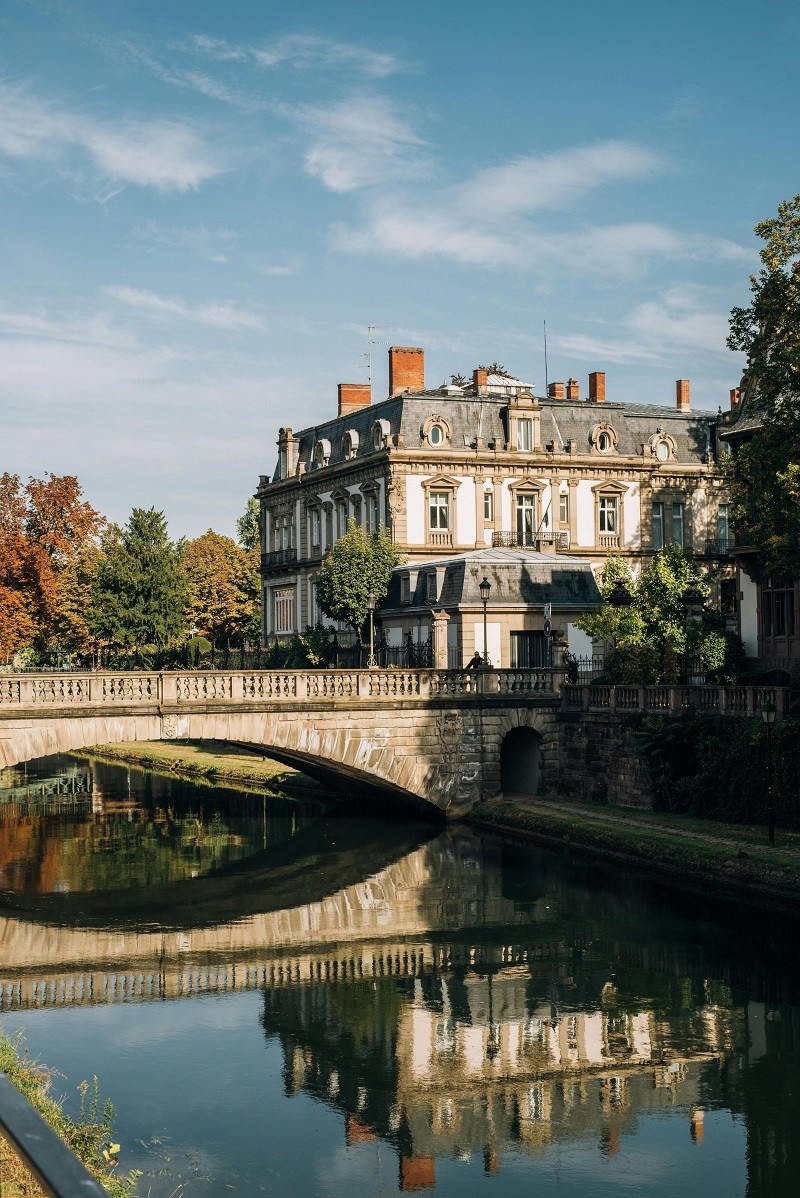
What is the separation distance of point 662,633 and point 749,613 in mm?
3176

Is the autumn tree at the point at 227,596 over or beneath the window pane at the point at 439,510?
beneath

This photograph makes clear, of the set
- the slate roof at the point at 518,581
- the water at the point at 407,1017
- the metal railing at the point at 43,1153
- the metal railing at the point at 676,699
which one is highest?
the slate roof at the point at 518,581

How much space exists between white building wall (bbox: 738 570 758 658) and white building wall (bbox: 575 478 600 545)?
83.1 ft

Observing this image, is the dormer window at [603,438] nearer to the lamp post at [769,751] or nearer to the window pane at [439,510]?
the window pane at [439,510]

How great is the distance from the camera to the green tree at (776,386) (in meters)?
34.7

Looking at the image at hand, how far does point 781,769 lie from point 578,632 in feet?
74.3

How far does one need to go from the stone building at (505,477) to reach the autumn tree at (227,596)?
16.2 meters

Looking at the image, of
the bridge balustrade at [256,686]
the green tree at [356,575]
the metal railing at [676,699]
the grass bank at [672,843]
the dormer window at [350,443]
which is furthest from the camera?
the dormer window at [350,443]

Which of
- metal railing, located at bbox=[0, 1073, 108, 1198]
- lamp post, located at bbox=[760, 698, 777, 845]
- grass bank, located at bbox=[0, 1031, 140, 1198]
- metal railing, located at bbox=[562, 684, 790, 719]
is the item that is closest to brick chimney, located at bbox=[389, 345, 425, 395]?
metal railing, located at bbox=[562, 684, 790, 719]

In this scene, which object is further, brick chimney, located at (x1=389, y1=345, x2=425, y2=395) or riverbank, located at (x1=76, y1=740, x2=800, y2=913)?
brick chimney, located at (x1=389, y1=345, x2=425, y2=395)

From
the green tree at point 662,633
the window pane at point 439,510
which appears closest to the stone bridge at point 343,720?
the green tree at point 662,633

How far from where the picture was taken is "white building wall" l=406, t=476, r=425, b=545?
71375 mm

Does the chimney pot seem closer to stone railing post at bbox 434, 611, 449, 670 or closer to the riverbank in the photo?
stone railing post at bbox 434, 611, 449, 670

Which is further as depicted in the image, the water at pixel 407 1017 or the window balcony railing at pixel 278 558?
the window balcony railing at pixel 278 558
